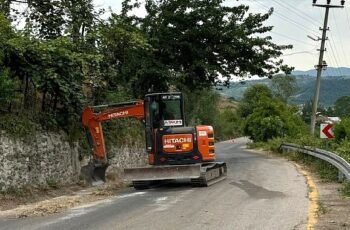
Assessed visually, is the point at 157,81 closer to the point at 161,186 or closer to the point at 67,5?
the point at 67,5

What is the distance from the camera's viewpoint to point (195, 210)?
11766mm

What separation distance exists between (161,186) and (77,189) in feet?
9.01

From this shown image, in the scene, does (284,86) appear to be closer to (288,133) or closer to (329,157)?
(288,133)

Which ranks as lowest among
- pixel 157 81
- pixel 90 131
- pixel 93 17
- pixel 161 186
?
pixel 161 186

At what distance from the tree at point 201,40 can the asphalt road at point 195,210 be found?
14.4 m

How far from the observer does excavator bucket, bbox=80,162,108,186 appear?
19.1 meters

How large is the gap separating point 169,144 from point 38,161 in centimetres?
399

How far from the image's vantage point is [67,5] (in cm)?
2247

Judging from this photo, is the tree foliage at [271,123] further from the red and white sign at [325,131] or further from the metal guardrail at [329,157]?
the red and white sign at [325,131]

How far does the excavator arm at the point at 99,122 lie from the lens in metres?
17.5

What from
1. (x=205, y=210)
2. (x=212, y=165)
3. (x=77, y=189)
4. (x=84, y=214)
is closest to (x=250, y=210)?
(x=205, y=210)

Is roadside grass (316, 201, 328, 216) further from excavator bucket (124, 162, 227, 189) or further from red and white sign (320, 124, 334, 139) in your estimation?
red and white sign (320, 124, 334, 139)

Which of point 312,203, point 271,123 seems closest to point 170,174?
point 312,203

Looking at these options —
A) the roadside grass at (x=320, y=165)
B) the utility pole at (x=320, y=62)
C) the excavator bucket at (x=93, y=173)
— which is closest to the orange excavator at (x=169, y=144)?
the excavator bucket at (x=93, y=173)
